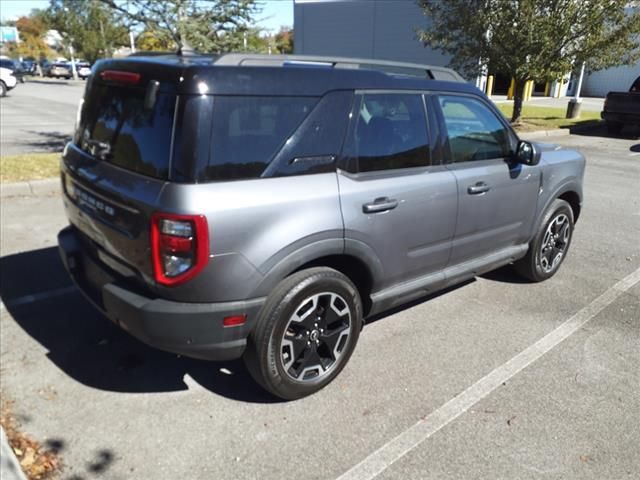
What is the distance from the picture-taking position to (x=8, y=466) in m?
2.25

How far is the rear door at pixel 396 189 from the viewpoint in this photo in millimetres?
3025

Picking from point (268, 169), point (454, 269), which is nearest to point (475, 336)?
point (454, 269)

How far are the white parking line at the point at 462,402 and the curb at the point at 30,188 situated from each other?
6.25m

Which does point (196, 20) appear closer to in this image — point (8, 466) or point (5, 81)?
point (8, 466)

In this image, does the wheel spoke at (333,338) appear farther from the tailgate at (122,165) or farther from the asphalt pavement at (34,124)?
the asphalt pavement at (34,124)

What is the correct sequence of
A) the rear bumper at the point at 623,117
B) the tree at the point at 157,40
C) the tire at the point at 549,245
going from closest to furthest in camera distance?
1. the tire at the point at 549,245
2. the tree at the point at 157,40
3. the rear bumper at the point at 623,117

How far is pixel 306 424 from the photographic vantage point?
2861 millimetres

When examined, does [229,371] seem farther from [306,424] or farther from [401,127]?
[401,127]

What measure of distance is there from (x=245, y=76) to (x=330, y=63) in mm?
729

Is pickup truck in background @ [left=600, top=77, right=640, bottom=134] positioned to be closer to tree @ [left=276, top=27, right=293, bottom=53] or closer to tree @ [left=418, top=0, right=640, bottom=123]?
tree @ [left=418, top=0, right=640, bottom=123]

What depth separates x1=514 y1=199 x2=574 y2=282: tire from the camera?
181 inches

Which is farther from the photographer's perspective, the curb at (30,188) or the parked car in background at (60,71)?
the parked car in background at (60,71)

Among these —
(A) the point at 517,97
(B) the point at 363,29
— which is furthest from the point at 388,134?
(B) the point at 363,29

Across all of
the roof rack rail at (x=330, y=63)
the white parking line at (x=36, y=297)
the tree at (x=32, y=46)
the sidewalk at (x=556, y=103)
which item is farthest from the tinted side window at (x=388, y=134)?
the tree at (x=32, y=46)
